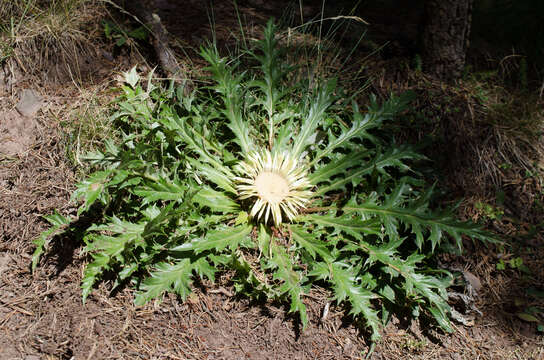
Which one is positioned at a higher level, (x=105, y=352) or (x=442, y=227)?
(x=442, y=227)

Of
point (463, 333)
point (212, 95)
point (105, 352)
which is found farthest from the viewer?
point (212, 95)

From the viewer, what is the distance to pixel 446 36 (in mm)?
2887

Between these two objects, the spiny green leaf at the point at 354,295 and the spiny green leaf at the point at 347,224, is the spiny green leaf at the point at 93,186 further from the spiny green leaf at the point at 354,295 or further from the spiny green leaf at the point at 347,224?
the spiny green leaf at the point at 354,295

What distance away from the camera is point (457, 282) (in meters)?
2.43

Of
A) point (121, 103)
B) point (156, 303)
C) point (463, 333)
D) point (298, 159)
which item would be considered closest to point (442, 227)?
point (463, 333)

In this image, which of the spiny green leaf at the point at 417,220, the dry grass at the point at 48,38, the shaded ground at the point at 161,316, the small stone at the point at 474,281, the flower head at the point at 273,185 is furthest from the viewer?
the dry grass at the point at 48,38

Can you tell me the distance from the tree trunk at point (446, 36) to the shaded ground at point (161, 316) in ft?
4.50

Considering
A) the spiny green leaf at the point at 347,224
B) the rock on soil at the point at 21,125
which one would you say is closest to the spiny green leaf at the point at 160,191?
the spiny green leaf at the point at 347,224

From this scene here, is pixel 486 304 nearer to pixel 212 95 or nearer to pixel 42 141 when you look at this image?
pixel 212 95

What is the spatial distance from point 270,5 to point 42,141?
88.6 inches

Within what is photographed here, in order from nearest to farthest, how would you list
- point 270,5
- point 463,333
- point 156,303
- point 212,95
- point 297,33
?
point 156,303, point 463,333, point 212,95, point 297,33, point 270,5

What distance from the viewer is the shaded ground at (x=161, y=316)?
2012 millimetres

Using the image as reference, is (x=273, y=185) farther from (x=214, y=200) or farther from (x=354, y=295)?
(x=354, y=295)

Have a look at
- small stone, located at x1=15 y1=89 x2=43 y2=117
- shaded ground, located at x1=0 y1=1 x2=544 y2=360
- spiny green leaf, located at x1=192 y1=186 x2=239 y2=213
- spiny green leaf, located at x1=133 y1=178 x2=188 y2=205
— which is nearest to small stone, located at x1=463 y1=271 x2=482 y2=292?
shaded ground, located at x1=0 y1=1 x2=544 y2=360
